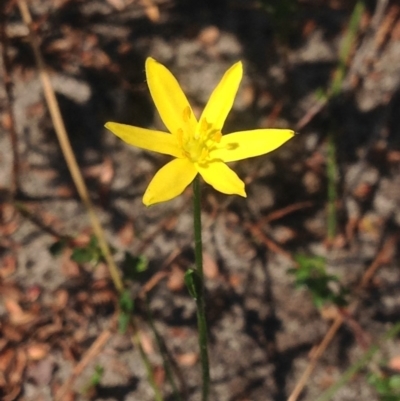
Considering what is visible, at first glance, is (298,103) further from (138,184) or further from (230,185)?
(230,185)

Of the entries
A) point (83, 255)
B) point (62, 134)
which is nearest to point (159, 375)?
point (83, 255)

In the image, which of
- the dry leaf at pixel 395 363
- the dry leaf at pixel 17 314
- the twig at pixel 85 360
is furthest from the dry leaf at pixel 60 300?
the dry leaf at pixel 395 363

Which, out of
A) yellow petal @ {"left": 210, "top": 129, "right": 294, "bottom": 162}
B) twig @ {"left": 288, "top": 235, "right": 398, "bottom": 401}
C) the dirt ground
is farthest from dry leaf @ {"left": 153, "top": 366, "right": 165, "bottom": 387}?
yellow petal @ {"left": 210, "top": 129, "right": 294, "bottom": 162}

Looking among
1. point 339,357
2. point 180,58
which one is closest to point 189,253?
point 339,357

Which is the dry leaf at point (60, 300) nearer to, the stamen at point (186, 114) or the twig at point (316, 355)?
the twig at point (316, 355)

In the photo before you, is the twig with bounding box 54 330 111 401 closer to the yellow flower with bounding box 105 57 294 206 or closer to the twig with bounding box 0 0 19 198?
the twig with bounding box 0 0 19 198
